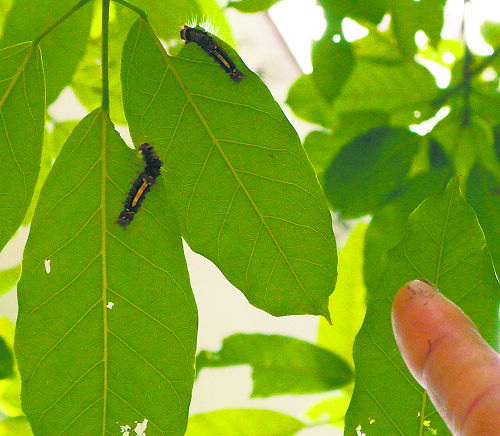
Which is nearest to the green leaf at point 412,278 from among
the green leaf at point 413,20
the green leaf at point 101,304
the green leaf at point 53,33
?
the green leaf at point 101,304

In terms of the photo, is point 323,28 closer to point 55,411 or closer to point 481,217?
point 481,217

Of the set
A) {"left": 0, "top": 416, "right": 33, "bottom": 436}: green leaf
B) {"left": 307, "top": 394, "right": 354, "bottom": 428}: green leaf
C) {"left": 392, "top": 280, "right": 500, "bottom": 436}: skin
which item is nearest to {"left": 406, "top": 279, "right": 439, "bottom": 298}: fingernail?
{"left": 392, "top": 280, "right": 500, "bottom": 436}: skin

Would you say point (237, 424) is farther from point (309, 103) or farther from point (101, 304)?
point (309, 103)

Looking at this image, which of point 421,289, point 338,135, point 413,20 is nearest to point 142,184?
point 421,289

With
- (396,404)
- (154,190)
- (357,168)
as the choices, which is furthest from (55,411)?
(357,168)

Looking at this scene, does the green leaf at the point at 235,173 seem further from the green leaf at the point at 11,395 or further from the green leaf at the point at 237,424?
the green leaf at the point at 11,395

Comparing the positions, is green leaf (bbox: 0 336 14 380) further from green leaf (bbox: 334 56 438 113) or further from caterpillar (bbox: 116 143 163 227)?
green leaf (bbox: 334 56 438 113)
